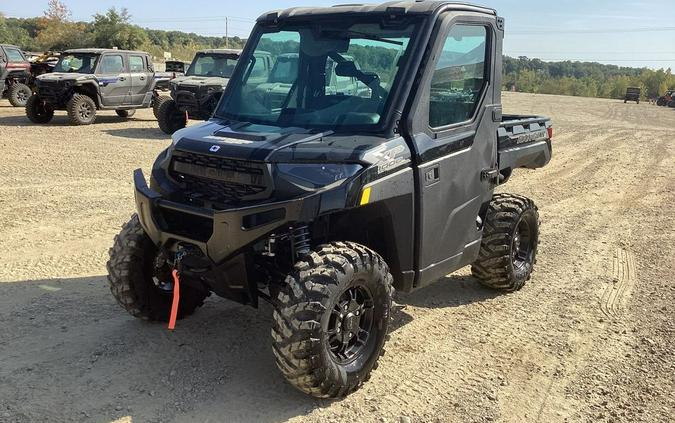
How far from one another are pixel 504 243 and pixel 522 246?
710 millimetres

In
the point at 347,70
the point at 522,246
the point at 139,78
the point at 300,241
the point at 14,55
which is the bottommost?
the point at 522,246

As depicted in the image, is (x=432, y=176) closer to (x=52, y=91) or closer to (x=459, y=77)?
(x=459, y=77)

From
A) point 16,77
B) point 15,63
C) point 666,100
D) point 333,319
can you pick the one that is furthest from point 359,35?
point 666,100

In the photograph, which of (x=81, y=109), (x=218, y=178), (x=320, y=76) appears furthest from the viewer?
(x=81, y=109)

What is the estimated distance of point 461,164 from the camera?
426cm

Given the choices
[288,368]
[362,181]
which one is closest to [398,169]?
[362,181]

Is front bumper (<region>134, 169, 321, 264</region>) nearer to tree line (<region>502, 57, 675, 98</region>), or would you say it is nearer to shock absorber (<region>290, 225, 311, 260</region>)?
shock absorber (<region>290, 225, 311, 260</region>)

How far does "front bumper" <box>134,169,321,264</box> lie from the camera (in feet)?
10.9

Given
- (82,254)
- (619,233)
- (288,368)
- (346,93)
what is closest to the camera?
(288,368)

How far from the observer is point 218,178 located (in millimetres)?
3643

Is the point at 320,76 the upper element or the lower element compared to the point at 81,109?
upper

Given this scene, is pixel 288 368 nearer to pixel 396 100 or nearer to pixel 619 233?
pixel 396 100

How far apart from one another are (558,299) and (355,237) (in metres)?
2.30

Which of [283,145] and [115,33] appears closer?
[283,145]
